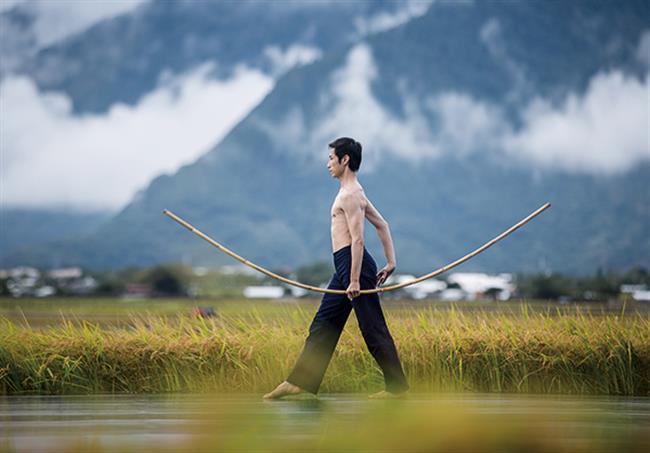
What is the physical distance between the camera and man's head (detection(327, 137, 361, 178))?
35.1ft

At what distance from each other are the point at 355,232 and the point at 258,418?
2.13 metres

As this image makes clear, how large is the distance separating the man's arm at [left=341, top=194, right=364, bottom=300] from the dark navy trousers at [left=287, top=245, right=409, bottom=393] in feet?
0.57

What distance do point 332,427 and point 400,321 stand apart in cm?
492

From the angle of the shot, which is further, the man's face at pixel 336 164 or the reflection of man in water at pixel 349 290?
the man's face at pixel 336 164

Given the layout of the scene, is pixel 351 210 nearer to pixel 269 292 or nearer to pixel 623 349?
pixel 623 349

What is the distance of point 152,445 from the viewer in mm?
7531

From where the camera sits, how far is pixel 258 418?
9305 mm

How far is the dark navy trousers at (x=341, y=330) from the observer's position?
10633 millimetres

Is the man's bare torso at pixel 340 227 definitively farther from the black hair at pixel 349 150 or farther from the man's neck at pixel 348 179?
the black hair at pixel 349 150

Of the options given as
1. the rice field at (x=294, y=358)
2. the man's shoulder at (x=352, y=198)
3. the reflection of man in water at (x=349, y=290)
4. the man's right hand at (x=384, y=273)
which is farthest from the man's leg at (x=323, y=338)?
the rice field at (x=294, y=358)

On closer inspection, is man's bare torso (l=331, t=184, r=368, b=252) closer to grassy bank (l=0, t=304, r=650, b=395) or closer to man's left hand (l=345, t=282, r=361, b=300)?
man's left hand (l=345, t=282, r=361, b=300)

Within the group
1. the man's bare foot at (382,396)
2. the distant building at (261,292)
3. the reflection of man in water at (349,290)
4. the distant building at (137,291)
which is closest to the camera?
the reflection of man in water at (349,290)

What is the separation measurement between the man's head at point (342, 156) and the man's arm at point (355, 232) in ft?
1.03

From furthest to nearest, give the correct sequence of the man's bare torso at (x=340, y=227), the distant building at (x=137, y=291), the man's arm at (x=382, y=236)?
the distant building at (x=137, y=291) < the man's arm at (x=382, y=236) < the man's bare torso at (x=340, y=227)
